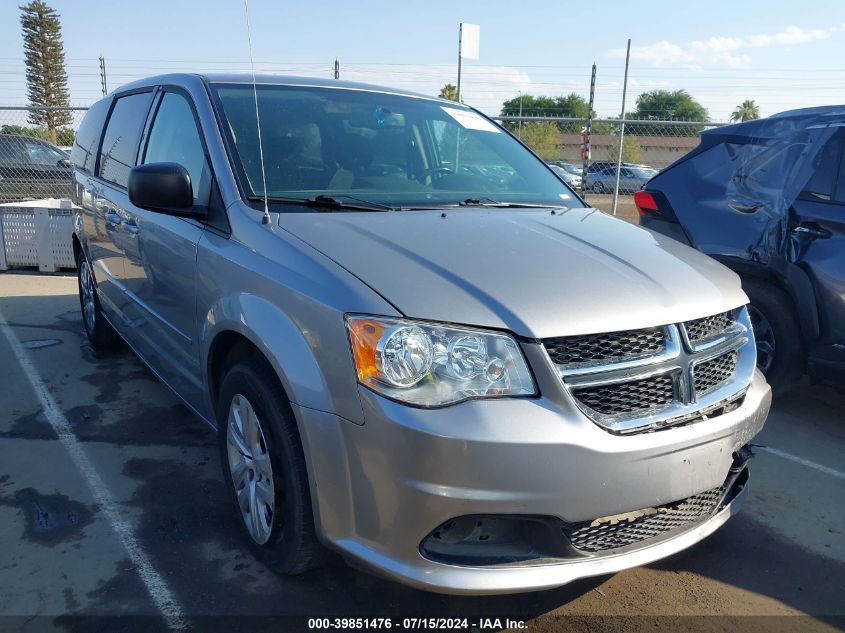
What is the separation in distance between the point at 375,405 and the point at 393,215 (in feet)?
3.45

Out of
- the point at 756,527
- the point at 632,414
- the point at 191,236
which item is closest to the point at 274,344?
the point at 191,236

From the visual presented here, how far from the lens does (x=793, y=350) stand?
4.25 meters

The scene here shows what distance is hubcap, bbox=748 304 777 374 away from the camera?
4.33 metres

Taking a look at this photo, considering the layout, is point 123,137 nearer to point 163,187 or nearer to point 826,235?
point 163,187

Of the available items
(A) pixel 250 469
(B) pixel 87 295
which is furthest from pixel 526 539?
(B) pixel 87 295

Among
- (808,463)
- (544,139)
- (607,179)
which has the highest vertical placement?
(544,139)

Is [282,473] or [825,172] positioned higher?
[825,172]

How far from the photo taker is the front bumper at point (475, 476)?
192 cm

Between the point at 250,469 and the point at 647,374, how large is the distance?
149cm

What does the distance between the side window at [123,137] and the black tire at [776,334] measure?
381 centimetres

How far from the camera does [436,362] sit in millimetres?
2008

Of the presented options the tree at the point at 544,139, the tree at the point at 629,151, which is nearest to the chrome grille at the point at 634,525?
the tree at the point at 629,151

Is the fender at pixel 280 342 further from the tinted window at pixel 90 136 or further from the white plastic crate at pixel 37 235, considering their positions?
the white plastic crate at pixel 37 235

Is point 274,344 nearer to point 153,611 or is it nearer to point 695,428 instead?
point 153,611
